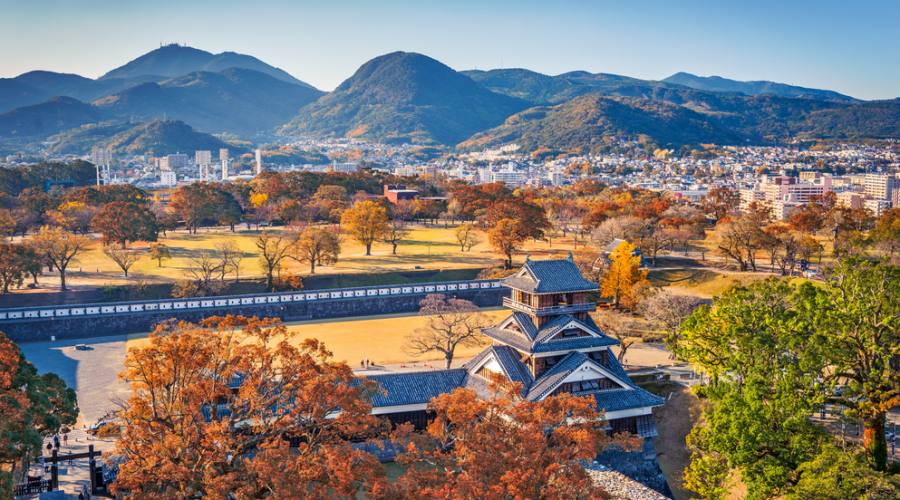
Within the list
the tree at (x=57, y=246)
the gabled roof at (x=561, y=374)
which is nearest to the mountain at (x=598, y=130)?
the tree at (x=57, y=246)

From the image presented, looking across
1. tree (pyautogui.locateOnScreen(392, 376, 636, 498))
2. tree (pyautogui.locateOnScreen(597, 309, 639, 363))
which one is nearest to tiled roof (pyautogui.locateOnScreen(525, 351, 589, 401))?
tree (pyautogui.locateOnScreen(392, 376, 636, 498))

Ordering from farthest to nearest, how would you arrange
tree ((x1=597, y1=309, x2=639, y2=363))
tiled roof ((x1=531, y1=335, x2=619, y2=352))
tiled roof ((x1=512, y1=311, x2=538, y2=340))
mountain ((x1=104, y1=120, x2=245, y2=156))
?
mountain ((x1=104, y1=120, x2=245, y2=156))
tree ((x1=597, y1=309, x2=639, y2=363))
tiled roof ((x1=512, y1=311, x2=538, y2=340))
tiled roof ((x1=531, y1=335, x2=619, y2=352))

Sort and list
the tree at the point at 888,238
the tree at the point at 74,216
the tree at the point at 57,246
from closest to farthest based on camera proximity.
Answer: the tree at the point at 57,246 → the tree at the point at 888,238 → the tree at the point at 74,216

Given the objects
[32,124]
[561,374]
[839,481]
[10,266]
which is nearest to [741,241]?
[561,374]

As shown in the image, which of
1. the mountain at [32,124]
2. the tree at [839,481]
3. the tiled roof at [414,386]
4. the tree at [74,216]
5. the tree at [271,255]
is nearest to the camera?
the tree at [839,481]

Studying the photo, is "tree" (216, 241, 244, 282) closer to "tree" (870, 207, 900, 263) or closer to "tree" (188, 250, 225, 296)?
"tree" (188, 250, 225, 296)

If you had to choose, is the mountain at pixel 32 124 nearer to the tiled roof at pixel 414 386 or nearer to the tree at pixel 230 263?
the tree at pixel 230 263

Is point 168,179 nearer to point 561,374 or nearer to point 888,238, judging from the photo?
point 888,238

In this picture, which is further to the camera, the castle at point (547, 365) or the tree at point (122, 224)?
the tree at point (122, 224)
